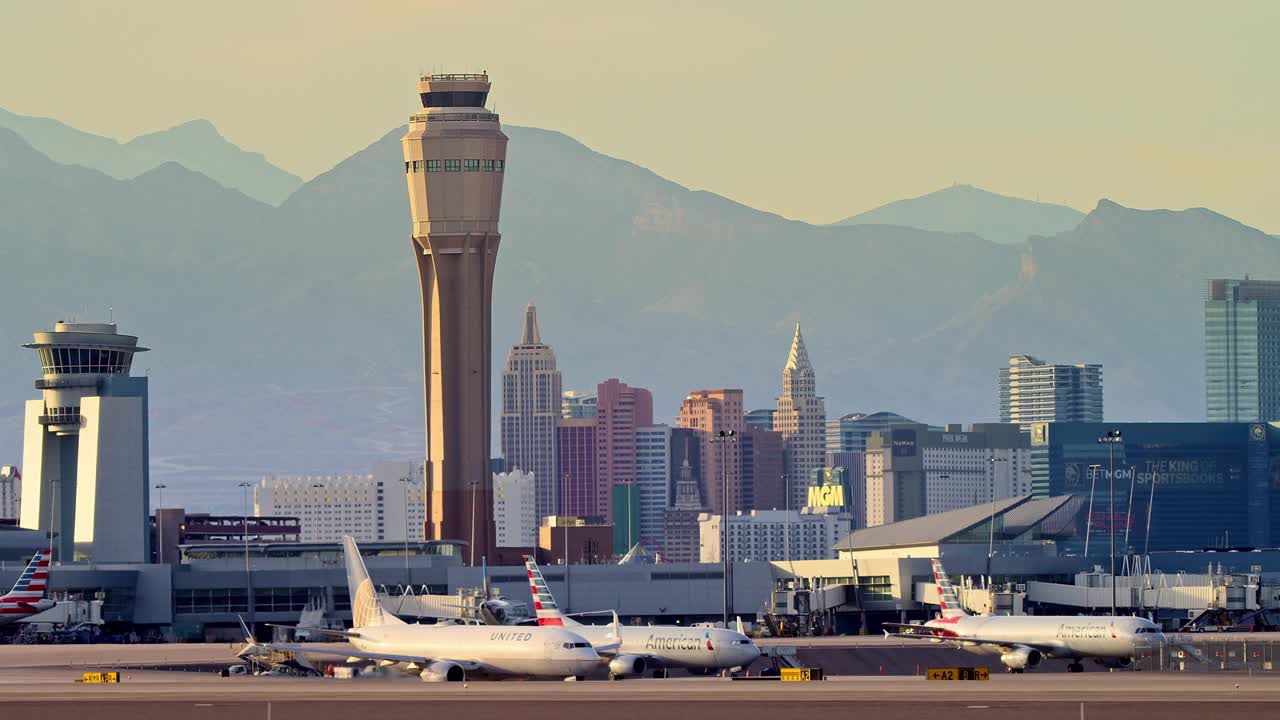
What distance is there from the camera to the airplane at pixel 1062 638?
5847 inches

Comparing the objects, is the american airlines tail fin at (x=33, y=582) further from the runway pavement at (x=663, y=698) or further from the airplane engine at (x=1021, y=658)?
the airplane engine at (x=1021, y=658)

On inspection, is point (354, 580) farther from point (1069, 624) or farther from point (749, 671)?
point (1069, 624)

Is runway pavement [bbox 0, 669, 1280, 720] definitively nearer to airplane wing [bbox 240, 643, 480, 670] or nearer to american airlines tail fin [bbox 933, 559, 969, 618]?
airplane wing [bbox 240, 643, 480, 670]

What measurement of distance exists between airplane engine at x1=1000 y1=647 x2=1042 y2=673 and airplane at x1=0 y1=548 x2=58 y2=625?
82.7 meters

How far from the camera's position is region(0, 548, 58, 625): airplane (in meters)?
186

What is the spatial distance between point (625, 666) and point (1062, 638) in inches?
1364

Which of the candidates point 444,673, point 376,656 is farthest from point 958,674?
point 376,656

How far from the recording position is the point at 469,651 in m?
128

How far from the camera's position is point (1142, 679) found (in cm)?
12519

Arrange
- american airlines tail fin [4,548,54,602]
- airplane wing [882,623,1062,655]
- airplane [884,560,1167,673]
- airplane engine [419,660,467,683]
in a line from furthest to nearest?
american airlines tail fin [4,548,54,602]
airplane wing [882,623,1062,655]
airplane [884,560,1167,673]
airplane engine [419,660,467,683]

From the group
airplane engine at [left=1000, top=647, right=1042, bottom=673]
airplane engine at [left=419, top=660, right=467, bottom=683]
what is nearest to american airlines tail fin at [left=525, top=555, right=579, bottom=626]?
airplane engine at [left=419, top=660, right=467, bottom=683]

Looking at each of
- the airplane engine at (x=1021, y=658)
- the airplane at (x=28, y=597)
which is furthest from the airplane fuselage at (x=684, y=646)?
the airplane at (x=28, y=597)

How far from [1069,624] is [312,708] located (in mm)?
65428

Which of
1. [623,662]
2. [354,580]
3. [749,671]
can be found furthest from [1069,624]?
[354,580]
